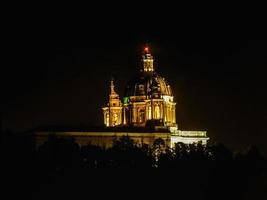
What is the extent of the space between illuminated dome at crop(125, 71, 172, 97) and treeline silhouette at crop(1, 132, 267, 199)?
47.9m

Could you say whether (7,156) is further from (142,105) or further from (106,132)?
(142,105)

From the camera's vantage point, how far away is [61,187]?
9100 centimetres

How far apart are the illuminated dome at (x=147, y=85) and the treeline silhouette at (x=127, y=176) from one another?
4787 cm

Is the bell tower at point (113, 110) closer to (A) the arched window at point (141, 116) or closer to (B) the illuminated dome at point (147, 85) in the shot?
(B) the illuminated dome at point (147, 85)

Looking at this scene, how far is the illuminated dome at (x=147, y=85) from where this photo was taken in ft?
517

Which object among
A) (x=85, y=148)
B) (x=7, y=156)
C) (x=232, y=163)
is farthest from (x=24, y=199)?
(x=85, y=148)

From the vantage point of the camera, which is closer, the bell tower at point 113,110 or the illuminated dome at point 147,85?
the illuminated dome at point 147,85

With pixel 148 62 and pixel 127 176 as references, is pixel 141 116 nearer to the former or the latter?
pixel 148 62

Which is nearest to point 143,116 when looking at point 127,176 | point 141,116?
point 141,116

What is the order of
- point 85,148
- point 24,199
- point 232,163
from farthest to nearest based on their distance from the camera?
point 85,148 → point 232,163 → point 24,199

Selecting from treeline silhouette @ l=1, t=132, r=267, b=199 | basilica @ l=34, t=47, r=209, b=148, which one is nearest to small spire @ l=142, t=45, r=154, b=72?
basilica @ l=34, t=47, r=209, b=148

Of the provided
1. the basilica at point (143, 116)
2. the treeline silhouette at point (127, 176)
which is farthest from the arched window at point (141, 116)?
the treeline silhouette at point (127, 176)

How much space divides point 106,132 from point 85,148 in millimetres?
28088

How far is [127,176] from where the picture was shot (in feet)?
314
